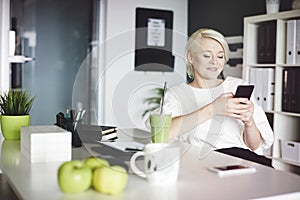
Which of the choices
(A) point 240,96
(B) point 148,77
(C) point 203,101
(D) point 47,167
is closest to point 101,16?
(B) point 148,77

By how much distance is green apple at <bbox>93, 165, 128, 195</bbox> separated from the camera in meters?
1.03

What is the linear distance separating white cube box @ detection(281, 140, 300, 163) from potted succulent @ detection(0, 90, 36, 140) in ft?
6.32

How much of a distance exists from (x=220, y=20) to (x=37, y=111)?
84.1 inches


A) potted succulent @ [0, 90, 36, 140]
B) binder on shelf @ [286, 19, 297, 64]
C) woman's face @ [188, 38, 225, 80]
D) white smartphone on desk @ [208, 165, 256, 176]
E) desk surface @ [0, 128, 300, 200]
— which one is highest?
binder on shelf @ [286, 19, 297, 64]

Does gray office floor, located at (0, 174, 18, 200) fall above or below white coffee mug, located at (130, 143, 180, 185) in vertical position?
below

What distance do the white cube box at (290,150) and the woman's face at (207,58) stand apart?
4.30ft

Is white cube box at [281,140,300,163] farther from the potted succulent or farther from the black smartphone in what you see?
the potted succulent

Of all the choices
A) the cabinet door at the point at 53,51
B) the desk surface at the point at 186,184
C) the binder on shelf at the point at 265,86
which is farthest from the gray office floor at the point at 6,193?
the cabinet door at the point at 53,51

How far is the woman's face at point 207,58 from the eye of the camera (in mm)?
1874

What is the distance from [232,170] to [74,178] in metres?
0.52

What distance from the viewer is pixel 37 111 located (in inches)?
172

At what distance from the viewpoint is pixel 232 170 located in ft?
4.22

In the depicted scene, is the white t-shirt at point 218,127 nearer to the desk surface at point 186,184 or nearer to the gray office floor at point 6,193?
the desk surface at point 186,184

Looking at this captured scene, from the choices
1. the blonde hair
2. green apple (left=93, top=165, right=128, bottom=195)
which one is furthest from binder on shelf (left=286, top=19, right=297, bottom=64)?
green apple (left=93, top=165, right=128, bottom=195)
